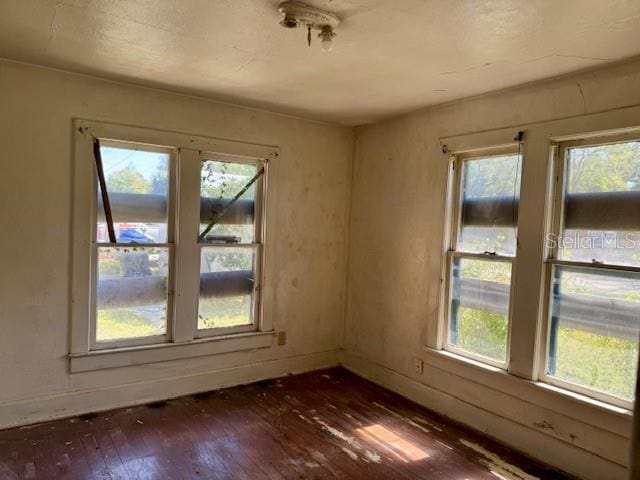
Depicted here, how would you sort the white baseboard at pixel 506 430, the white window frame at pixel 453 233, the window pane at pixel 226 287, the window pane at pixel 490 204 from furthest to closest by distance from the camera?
the window pane at pixel 226 287
the white window frame at pixel 453 233
the window pane at pixel 490 204
the white baseboard at pixel 506 430

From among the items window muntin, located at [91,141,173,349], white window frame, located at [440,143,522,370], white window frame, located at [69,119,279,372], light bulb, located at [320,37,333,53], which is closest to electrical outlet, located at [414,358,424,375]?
white window frame, located at [440,143,522,370]

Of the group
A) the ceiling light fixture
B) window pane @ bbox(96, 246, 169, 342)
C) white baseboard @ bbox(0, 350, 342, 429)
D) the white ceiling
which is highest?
the white ceiling

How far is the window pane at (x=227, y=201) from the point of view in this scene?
12.0 ft

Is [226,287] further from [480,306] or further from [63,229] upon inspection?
[480,306]

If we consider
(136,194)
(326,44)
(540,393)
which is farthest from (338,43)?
(540,393)

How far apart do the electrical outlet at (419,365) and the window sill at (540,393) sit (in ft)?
0.36

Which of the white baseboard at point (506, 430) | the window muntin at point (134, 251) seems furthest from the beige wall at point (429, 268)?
the window muntin at point (134, 251)

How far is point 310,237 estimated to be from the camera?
4.23 meters

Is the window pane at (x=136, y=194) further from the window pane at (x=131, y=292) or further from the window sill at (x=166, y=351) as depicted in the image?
the window sill at (x=166, y=351)

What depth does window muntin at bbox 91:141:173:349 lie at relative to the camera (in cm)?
326

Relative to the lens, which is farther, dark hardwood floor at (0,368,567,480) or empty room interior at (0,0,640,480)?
dark hardwood floor at (0,368,567,480)

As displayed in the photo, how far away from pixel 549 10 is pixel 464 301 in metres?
2.07

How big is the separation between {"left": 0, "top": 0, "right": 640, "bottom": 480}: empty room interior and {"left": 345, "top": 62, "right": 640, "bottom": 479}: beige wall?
0.02 metres

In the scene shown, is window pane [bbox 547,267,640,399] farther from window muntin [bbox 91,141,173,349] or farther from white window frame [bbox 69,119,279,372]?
window muntin [bbox 91,141,173,349]
